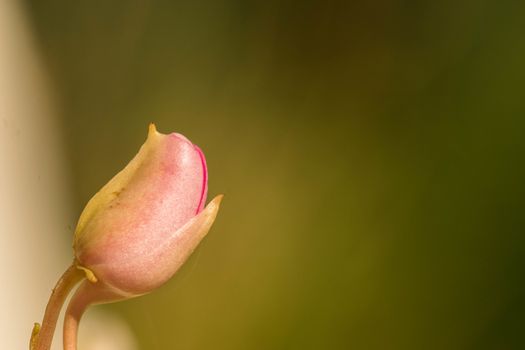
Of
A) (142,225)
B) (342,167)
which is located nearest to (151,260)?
(142,225)

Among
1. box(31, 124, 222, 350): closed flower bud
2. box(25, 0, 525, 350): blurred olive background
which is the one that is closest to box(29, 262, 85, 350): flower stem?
box(31, 124, 222, 350): closed flower bud

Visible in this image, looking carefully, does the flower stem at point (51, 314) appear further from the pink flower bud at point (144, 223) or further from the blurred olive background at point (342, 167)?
the blurred olive background at point (342, 167)

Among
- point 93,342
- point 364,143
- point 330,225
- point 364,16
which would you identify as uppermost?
point 364,16

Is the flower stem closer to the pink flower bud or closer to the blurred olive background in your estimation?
the pink flower bud

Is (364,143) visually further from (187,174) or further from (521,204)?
(187,174)

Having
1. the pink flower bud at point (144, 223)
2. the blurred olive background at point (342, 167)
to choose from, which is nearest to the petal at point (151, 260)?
the pink flower bud at point (144, 223)

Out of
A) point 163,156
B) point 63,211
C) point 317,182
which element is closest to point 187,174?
point 163,156

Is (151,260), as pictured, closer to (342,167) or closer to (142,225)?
(142,225)

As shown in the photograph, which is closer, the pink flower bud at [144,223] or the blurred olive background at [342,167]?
the pink flower bud at [144,223]
